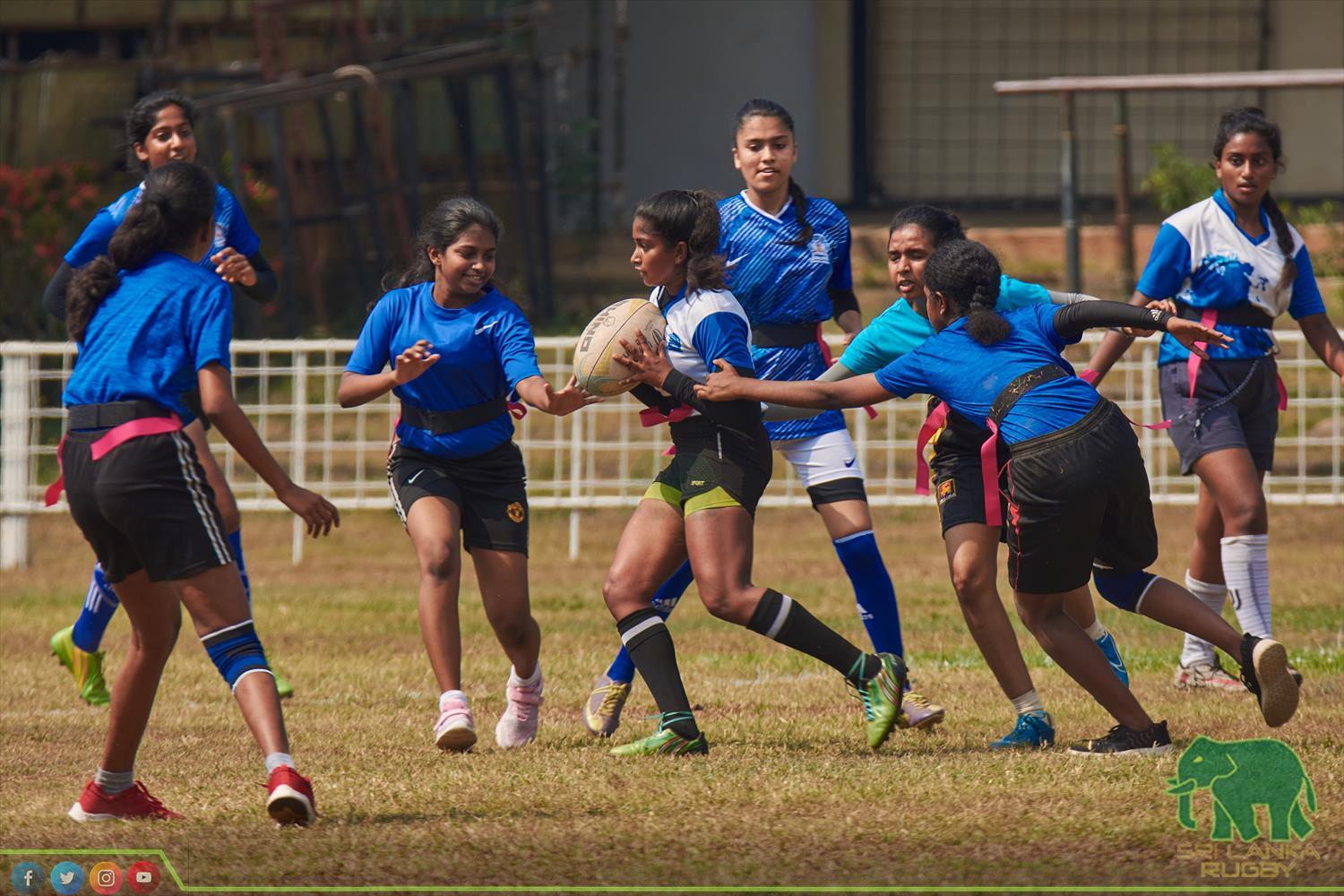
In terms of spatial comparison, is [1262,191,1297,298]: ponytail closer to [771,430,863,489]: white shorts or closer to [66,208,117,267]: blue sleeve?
[771,430,863,489]: white shorts

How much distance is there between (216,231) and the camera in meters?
6.75

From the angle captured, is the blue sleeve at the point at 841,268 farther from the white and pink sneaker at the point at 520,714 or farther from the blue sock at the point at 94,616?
the blue sock at the point at 94,616

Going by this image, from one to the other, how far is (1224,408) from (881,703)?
198cm

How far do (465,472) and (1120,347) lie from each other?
226cm

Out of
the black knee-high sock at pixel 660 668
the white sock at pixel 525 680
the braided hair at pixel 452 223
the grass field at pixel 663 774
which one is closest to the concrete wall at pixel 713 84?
the grass field at pixel 663 774

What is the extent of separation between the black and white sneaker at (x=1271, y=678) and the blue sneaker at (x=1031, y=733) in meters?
0.66

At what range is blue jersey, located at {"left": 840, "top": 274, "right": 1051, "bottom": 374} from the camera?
554 cm

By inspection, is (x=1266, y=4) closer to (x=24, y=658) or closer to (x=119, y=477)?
(x=24, y=658)

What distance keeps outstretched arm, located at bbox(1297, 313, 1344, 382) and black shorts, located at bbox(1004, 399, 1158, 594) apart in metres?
1.81

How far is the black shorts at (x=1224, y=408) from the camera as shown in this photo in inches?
261

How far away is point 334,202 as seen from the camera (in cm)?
1556

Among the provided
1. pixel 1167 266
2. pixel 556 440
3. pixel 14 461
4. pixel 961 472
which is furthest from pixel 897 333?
pixel 14 461

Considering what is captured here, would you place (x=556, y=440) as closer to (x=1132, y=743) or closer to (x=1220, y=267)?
(x=1220, y=267)

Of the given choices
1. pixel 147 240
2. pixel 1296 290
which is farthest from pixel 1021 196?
pixel 147 240
